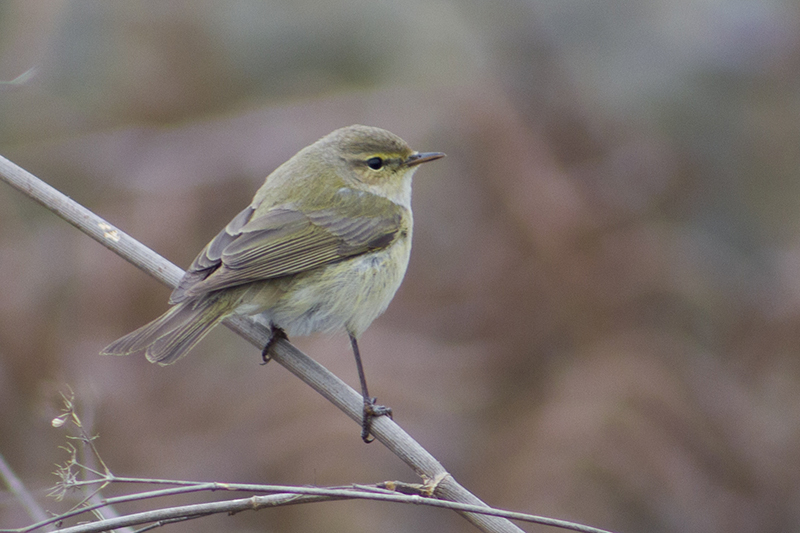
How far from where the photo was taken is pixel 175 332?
3371 millimetres

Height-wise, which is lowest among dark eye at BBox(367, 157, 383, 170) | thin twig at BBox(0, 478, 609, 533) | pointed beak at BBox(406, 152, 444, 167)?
thin twig at BBox(0, 478, 609, 533)

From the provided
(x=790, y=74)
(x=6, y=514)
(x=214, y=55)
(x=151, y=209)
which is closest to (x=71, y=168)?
(x=151, y=209)

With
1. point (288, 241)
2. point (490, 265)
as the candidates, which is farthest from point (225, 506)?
point (490, 265)

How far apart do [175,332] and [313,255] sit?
0.78 meters

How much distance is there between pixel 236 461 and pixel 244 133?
85.7 inches

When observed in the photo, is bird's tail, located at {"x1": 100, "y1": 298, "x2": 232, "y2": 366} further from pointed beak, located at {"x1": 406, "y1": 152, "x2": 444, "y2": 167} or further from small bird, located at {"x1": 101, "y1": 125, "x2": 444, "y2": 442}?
pointed beak, located at {"x1": 406, "y1": 152, "x2": 444, "y2": 167}

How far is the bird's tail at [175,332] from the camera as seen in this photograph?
325 centimetres

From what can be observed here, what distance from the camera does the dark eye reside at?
14.4ft

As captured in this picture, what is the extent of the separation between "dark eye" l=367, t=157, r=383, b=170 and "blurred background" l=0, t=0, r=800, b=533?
2.96 ft

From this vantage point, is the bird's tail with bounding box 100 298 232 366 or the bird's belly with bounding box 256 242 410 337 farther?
the bird's belly with bounding box 256 242 410 337

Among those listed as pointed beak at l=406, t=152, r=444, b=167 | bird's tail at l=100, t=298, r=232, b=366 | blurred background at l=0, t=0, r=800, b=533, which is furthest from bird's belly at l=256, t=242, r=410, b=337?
blurred background at l=0, t=0, r=800, b=533

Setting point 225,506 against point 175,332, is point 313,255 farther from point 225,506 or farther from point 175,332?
point 225,506

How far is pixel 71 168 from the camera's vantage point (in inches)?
213

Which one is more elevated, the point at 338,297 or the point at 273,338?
the point at 338,297
